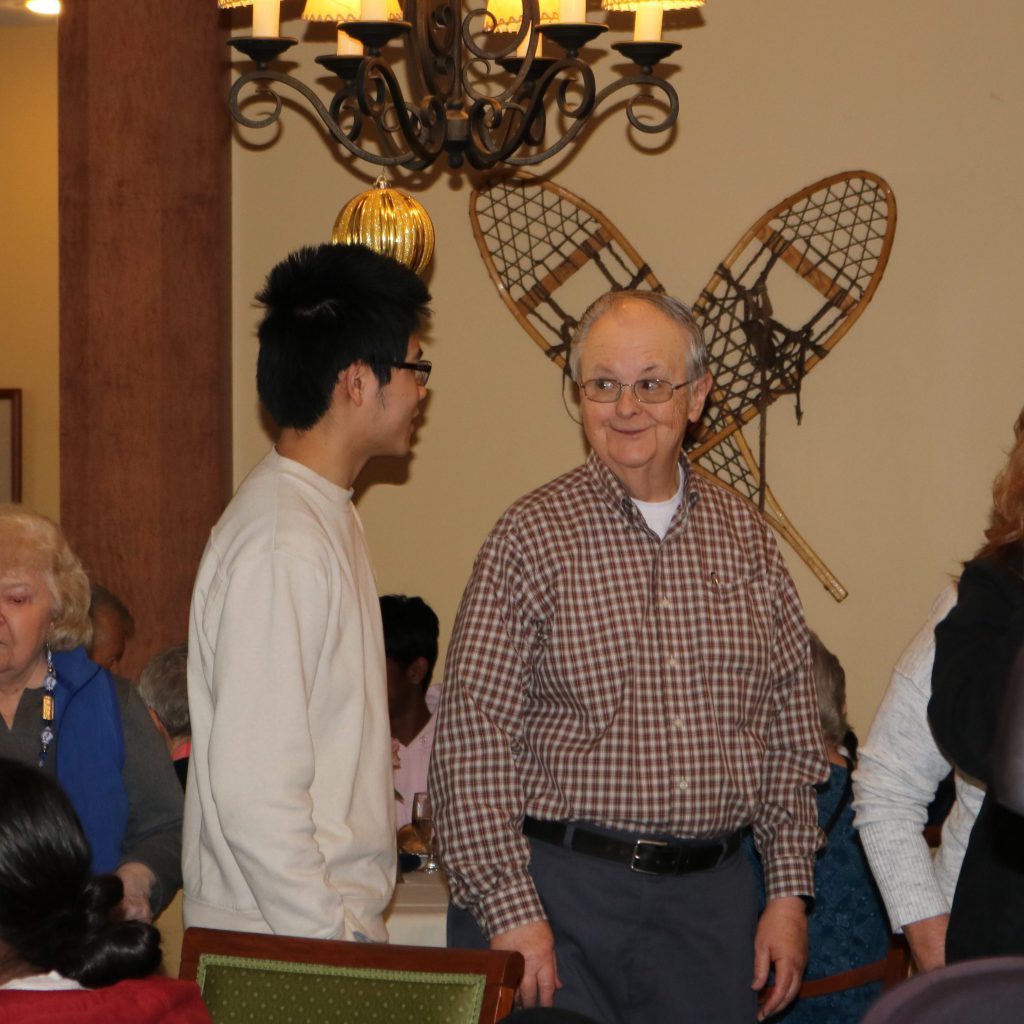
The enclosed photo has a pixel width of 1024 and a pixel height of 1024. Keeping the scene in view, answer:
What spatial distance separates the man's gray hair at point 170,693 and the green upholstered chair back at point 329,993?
1194mm

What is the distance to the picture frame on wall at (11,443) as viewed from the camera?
Answer: 5.77m

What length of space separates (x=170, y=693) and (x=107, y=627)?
0.46 m

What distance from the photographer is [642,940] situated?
7.30ft

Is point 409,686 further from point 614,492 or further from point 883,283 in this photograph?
point 883,283

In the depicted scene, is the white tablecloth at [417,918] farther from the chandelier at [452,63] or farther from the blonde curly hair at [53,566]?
the chandelier at [452,63]

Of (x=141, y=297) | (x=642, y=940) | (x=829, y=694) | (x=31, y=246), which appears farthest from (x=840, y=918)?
(x=31, y=246)

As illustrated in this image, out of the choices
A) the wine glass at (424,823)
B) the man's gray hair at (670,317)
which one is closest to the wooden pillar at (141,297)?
the wine glass at (424,823)

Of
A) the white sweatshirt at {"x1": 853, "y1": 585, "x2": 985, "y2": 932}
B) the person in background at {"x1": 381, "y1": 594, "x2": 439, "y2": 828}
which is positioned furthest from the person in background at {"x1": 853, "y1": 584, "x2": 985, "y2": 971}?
the person in background at {"x1": 381, "y1": 594, "x2": 439, "y2": 828}

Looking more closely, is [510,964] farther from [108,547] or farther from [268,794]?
[108,547]

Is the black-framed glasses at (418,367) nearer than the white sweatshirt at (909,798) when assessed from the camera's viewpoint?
No

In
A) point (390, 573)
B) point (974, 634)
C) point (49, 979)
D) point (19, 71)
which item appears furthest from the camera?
point (19, 71)

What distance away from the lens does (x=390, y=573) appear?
4441 mm

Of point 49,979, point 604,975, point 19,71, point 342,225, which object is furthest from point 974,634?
point 19,71

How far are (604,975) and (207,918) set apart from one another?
57cm
